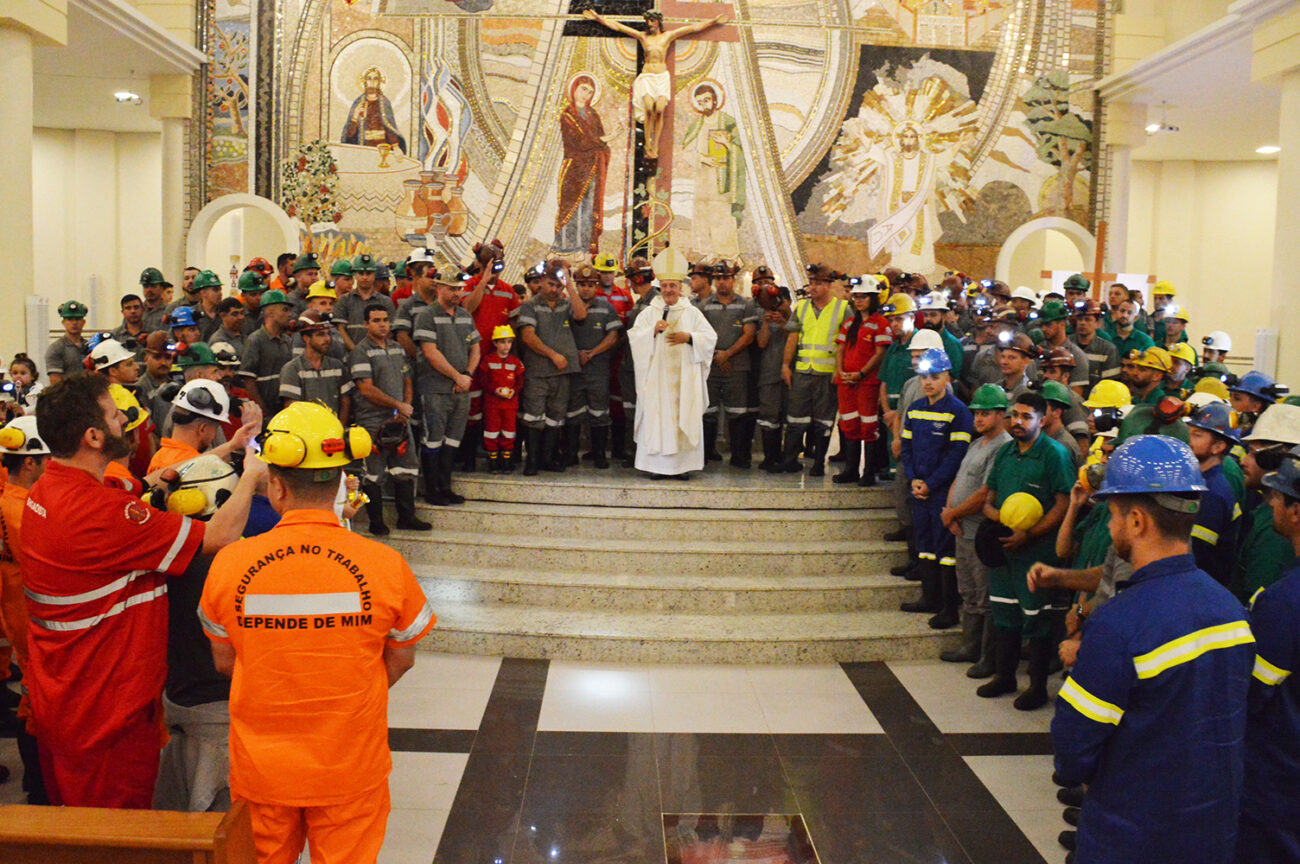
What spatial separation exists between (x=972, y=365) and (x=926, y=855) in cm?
463

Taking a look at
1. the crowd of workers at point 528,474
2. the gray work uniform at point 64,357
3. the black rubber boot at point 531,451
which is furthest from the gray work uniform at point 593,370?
the gray work uniform at point 64,357

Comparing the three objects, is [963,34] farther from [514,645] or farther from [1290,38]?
[514,645]

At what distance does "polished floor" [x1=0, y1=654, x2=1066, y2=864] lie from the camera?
13.1 ft

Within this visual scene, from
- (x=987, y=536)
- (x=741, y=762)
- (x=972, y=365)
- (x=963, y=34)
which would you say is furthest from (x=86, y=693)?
(x=963, y=34)

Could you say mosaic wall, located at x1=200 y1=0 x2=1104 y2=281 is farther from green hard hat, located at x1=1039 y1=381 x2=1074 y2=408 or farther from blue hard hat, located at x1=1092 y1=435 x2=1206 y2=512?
blue hard hat, located at x1=1092 y1=435 x2=1206 y2=512

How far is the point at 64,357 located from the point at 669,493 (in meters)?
4.87

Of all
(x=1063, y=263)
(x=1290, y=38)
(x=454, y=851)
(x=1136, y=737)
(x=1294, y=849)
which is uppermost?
(x=1290, y=38)

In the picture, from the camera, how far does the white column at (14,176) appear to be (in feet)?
30.7

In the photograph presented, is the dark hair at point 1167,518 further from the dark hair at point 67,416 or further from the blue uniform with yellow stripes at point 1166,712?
the dark hair at point 67,416

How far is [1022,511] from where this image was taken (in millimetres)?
5324

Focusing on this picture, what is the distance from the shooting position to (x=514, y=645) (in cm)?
618

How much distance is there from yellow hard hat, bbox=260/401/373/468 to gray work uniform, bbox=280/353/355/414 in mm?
4189

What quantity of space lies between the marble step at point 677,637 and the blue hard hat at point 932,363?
1635 millimetres

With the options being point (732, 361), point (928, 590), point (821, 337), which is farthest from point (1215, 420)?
point (732, 361)
